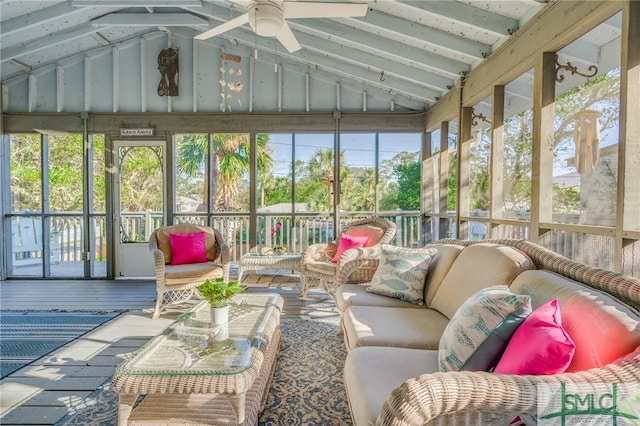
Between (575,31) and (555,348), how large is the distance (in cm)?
228

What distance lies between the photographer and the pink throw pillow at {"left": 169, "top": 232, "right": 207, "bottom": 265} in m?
4.39

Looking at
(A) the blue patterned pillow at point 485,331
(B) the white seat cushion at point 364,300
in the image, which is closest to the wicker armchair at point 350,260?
(B) the white seat cushion at point 364,300

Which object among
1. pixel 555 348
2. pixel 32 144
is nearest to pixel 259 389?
pixel 555 348

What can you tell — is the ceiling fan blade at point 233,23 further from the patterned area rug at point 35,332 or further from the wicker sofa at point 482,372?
the patterned area rug at point 35,332

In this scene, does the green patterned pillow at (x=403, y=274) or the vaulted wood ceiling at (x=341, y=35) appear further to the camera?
the vaulted wood ceiling at (x=341, y=35)

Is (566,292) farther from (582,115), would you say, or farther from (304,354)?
(582,115)

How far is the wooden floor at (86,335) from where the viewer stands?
2215 millimetres

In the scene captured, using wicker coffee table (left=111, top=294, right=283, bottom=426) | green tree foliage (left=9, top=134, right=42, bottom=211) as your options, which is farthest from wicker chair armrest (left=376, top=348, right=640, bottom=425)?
green tree foliage (left=9, top=134, right=42, bottom=211)

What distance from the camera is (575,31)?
7.89ft

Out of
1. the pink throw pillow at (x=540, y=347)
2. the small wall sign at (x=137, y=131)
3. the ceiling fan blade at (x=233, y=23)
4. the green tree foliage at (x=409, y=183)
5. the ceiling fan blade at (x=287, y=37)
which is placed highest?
the ceiling fan blade at (x=233, y=23)

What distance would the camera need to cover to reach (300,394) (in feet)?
7.54

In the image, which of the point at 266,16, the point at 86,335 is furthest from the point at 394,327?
the point at 86,335

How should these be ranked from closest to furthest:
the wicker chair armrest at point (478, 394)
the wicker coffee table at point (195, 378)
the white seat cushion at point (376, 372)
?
1. the wicker chair armrest at point (478, 394)
2. the white seat cushion at point (376, 372)
3. the wicker coffee table at point (195, 378)

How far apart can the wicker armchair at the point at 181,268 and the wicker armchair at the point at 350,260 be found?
1.05 metres
